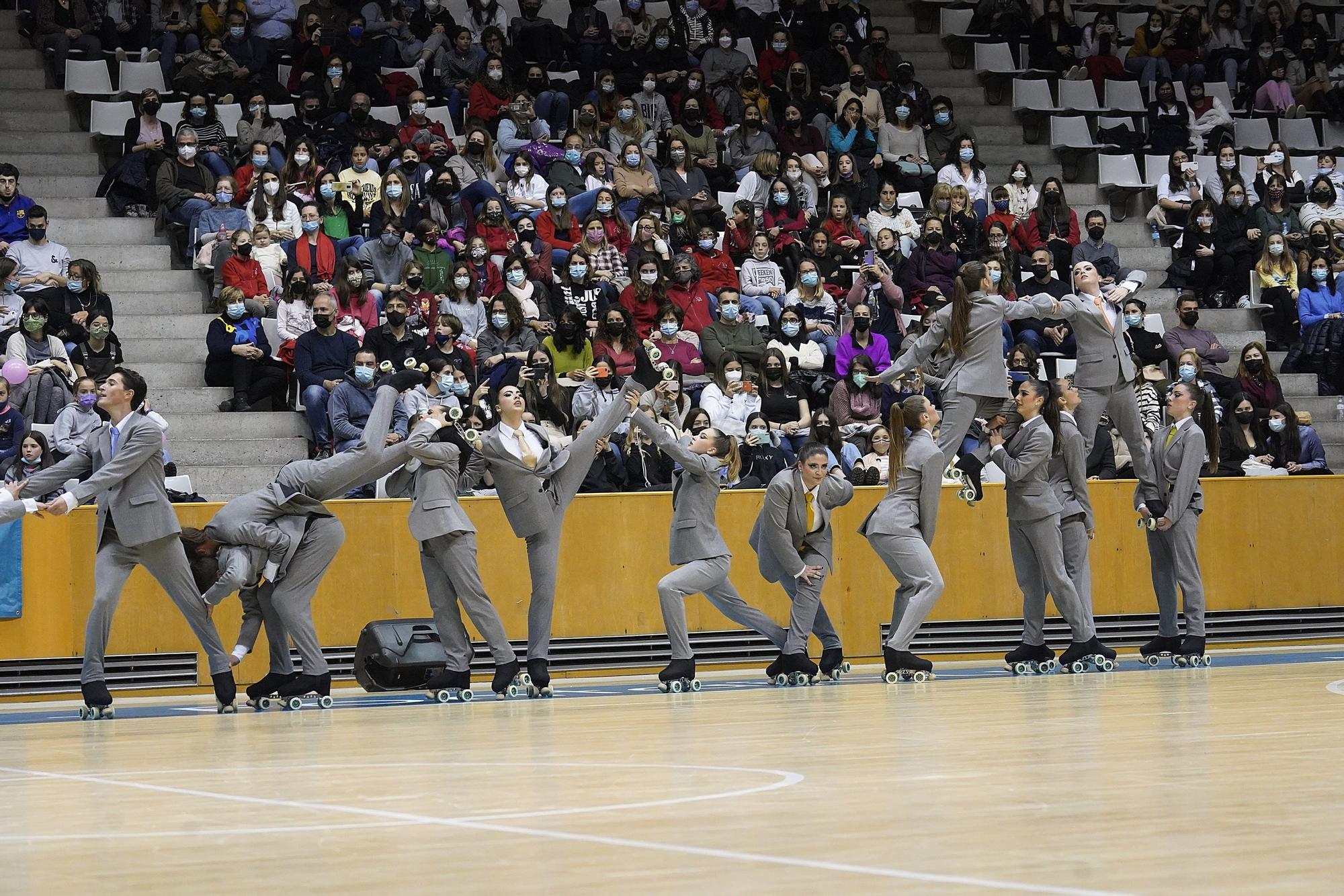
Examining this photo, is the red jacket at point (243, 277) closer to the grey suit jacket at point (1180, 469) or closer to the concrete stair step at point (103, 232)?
the concrete stair step at point (103, 232)

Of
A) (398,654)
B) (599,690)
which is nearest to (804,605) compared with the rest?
(599,690)

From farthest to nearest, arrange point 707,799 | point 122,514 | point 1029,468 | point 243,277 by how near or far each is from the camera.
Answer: point 243,277, point 1029,468, point 122,514, point 707,799

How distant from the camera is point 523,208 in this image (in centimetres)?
2019

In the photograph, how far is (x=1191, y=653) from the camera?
46.8 ft

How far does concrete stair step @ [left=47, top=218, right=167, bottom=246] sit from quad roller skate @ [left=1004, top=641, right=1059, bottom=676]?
34.0 feet

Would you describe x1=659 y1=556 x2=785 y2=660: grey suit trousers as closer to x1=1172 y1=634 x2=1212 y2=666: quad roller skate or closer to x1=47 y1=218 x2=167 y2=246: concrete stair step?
x1=1172 y1=634 x2=1212 y2=666: quad roller skate

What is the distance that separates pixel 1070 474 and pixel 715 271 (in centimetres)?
715

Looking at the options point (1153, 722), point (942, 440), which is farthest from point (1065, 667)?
point (1153, 722)

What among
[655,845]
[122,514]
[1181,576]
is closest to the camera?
[655,845]

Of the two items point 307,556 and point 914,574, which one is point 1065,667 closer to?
point 914,574

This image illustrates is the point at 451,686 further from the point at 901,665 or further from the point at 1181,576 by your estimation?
the point at 1181,576

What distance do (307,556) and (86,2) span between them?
12187 mm

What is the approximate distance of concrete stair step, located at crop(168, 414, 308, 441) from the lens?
1691 centimetres

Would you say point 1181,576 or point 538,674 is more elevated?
point 1181,576
